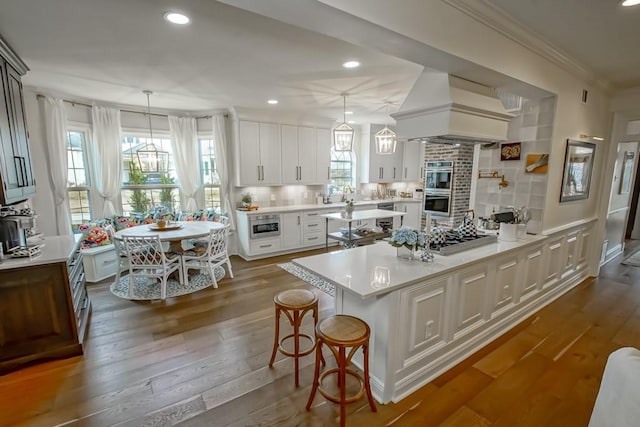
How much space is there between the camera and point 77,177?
4.61 metres

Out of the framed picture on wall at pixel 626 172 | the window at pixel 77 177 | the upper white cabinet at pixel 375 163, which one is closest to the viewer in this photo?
the window at pixel 77 177

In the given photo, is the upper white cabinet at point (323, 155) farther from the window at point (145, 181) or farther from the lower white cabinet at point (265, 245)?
the window at point (145, 181)

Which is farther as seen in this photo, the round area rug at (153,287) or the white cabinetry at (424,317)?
the round area rug at (153,287)

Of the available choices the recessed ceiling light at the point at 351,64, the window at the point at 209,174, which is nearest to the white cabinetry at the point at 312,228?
the window at the point at 209,174

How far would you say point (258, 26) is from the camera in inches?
87.4

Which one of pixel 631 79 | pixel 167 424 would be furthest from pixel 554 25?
pixel 167 424

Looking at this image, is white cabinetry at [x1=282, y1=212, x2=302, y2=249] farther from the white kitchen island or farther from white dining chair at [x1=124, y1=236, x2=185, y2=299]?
the white kitchen island

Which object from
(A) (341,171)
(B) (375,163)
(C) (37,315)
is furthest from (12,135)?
(B) (375,163)

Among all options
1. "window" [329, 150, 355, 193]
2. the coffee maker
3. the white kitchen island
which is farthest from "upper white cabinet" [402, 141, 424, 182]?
the coffee maker

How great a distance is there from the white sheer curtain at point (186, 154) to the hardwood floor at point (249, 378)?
2.44 meters

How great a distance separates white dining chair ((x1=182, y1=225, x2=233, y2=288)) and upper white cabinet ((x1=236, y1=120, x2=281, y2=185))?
1.48 m

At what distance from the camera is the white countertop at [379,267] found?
6.18 feet

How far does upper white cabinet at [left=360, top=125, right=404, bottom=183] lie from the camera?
688 cm

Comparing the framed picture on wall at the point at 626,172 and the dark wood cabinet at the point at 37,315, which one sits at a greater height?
the framed picture on wall at the point at 626,172
